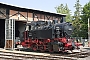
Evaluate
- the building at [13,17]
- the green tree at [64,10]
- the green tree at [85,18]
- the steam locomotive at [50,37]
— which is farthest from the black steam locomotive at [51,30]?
the green tree at [64,10]

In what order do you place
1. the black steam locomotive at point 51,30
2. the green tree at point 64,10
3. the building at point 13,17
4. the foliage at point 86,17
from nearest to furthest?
the black steam locomotive at point 51,30 → the building at point 13,17 → the foliage at point 86,17 → the green tree at point 64,10

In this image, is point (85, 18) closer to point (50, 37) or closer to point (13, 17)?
point (13, 17)

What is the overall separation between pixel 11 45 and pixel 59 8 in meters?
68.8

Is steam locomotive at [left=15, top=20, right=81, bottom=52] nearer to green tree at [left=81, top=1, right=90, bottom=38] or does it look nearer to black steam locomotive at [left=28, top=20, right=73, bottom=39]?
black steam locomotive at [left=28, top=20, right=73, bottom=39]

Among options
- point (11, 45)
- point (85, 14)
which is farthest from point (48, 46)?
point (85, 14)

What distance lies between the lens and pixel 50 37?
1594 centimetres

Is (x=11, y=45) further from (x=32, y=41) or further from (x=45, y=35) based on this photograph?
(x=45, y=35)

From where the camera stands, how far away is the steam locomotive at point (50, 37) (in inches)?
595

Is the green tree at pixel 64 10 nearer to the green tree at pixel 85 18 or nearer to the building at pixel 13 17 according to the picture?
the green tree at pixel 85 18

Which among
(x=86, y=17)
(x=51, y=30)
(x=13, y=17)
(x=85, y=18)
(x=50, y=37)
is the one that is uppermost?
(x=86, y=17)

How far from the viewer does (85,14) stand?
50.5m

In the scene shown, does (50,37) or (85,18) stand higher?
(85,18)

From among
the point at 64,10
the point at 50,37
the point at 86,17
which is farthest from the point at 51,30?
the point at 64,10

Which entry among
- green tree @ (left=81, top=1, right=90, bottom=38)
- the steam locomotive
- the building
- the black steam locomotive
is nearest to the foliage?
green tree @ (left=81, top=1, right=90, bottom=38)
